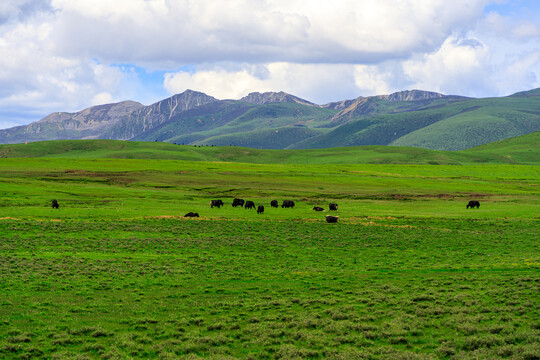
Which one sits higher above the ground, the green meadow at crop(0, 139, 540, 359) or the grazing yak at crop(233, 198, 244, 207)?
the grazing yak at crop(233, 198, 244, 207)

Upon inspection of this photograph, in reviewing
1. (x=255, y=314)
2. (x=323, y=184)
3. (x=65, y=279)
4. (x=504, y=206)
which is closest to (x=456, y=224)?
(x=504, y=206)

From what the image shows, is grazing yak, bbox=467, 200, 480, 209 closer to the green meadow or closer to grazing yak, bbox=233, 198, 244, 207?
the green meadow

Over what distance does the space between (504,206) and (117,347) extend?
72049 millimetres

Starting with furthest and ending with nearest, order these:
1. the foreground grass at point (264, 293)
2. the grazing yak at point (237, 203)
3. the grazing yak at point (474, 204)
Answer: the grazing yak at point (474, 204), the grazing yak at point (237, 203), the foreground grass at point (264, 293)

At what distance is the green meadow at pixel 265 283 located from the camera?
1844 cm

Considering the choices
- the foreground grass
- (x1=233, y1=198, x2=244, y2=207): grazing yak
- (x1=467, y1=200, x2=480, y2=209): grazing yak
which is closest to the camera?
the foreground grass

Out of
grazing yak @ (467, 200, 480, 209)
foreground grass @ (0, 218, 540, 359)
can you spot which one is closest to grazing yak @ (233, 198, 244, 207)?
foreground grass @ (0, 218, 540, 359)

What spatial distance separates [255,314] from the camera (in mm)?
22797

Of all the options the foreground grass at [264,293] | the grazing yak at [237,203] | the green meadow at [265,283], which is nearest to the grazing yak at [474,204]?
the green meadow at [265,283]

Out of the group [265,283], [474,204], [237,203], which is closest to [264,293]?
[265,283]

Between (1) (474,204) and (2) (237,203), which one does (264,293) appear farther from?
(1) (474,204)

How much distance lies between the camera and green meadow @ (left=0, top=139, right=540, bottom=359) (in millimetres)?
18438

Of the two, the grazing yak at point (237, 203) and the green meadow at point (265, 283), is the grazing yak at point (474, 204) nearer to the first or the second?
the green meadow at point (265, 283)

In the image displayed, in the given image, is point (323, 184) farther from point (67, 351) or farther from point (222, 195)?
point (67, 351)
